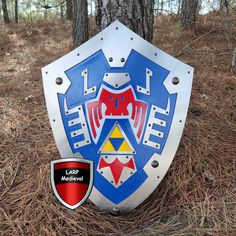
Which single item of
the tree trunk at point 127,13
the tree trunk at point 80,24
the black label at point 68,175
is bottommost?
the tree trunk at point 80,24

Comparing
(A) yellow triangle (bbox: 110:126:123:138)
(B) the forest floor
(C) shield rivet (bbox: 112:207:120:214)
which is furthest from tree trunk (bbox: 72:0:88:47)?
(C) shield rivet (bbox: 112:207:120:214)

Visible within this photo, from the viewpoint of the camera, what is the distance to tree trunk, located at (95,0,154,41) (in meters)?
1.89

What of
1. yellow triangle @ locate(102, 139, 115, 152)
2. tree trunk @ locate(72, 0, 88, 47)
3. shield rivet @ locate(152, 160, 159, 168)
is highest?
yellow triangle @ locate(102, 139, 115, 152)

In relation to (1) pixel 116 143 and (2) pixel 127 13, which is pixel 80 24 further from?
(1) pixel 116 143

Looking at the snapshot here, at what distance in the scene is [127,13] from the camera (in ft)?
6.25

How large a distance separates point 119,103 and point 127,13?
22.7 inches

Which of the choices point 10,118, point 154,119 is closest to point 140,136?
point 154,119

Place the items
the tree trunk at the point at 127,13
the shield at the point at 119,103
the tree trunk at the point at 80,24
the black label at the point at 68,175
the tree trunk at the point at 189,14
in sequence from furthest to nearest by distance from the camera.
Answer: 1. the tree trunk at the point at 189,14
2. the tree trunk at the point at 80,24
3. the tree trunk at the point at 127,13
4. the shield at the point at 119,103
5. the black label at the point at 68,175

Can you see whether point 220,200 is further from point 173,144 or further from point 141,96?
point 141,96

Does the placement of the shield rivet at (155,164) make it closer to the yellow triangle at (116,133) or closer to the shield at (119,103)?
the shield at (119,103)

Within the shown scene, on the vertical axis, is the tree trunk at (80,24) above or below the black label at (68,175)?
below

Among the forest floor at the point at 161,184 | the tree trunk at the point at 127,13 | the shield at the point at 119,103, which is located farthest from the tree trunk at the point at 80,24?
the shield at the point at 119,103

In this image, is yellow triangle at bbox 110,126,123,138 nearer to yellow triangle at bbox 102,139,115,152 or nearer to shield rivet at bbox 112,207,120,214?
yellow triangle at bbox 102,139,115,152

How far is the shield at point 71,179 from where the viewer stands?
4.52ft
